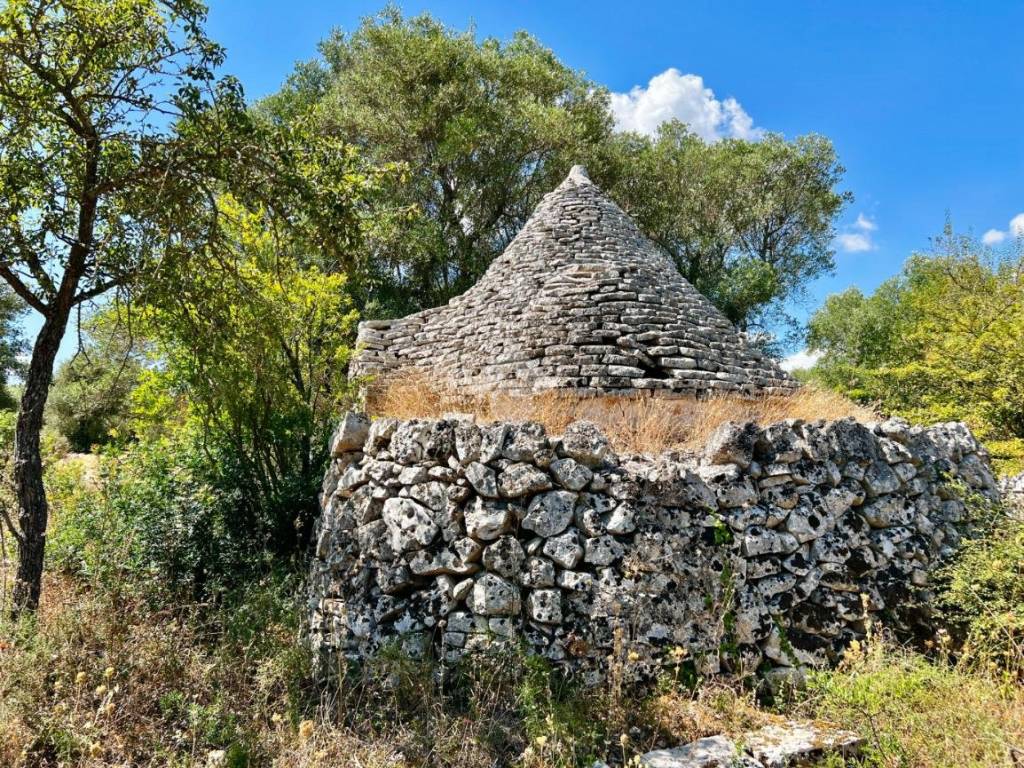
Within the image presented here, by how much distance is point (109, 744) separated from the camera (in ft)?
9.08

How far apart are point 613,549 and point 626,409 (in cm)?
299

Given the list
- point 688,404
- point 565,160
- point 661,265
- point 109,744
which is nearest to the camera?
point 109,744

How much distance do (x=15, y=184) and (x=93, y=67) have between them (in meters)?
0.96

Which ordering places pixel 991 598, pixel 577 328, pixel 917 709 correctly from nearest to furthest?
pixel 917 709
pixel 991 598
pixel 577 328

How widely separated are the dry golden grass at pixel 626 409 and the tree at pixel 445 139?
9.25 metres

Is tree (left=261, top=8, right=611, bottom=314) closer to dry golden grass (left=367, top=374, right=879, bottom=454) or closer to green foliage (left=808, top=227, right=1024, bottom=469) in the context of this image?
dry golden grass (left=367, top=374, right=879, bottom=454)

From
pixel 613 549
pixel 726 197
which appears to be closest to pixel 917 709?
pixel 613 549

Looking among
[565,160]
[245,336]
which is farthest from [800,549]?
[565,160]

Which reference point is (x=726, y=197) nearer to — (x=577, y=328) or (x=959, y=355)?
(x=959, y=355)

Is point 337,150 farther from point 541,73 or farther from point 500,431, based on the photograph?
point 541,73

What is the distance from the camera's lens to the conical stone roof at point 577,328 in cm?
747

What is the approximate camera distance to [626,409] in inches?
246

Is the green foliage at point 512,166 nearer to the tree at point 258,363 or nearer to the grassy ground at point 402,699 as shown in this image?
the tree at point 258,363

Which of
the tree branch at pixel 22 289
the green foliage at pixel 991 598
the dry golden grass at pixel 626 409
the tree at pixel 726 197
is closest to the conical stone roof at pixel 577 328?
the dry golden grass at pixel 626 409
